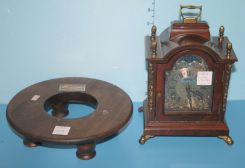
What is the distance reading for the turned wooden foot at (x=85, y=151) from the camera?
159 cm

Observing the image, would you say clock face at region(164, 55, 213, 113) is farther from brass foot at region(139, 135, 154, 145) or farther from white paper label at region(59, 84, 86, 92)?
white paper label at region(59, 84, 86, 92)

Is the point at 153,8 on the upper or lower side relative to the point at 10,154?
upper

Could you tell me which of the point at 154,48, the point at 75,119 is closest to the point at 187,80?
the point at 154,48

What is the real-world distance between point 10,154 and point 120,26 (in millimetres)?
768

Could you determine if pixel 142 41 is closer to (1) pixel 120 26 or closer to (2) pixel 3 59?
(1) pixel 120 26

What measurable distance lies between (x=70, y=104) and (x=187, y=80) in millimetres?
680

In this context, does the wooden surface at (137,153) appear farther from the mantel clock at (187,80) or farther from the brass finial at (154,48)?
the brass finial at (154,48)

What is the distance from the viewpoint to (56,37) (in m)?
1.87

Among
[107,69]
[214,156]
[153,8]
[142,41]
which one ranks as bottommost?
[214,156]

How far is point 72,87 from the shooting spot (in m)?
1.84

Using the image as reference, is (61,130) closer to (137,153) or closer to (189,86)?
(137,153)

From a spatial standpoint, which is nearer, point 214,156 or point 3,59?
point 214,156

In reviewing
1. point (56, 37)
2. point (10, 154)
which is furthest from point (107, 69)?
point (10, 154)

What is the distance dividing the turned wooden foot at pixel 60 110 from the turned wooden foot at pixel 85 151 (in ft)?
1.07
